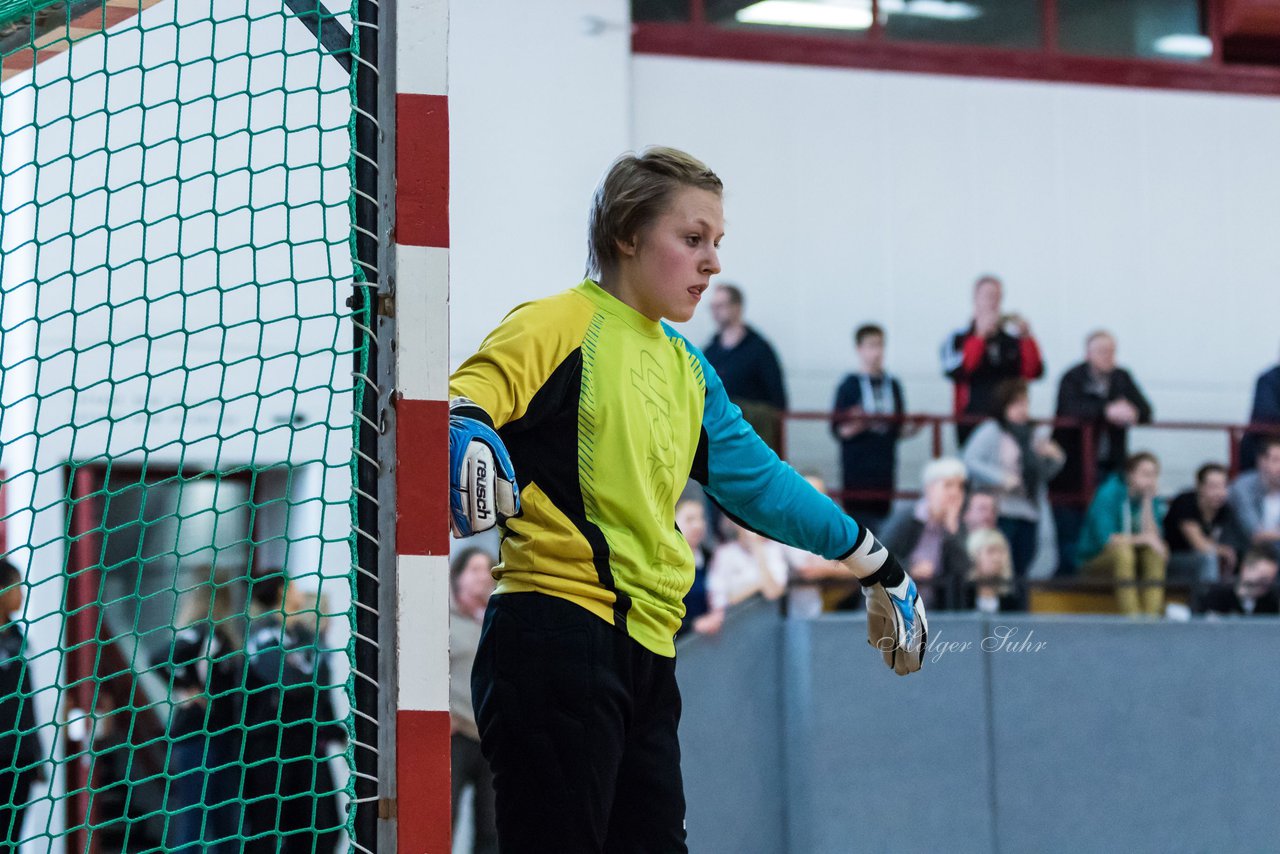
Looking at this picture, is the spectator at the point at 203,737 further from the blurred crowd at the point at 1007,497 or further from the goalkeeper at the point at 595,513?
the goalkeeper at the point at 595,513

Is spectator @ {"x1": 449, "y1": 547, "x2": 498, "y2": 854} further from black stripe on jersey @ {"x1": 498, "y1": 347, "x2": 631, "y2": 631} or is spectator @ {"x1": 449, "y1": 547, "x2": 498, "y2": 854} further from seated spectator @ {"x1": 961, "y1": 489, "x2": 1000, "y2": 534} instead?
black stripe on jersey @ {"x1": 498, "y1": 347, "x2": 631, "y2": 631}

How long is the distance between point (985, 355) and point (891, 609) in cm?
679

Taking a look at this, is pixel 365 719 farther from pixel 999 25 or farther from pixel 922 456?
pixel 999 25

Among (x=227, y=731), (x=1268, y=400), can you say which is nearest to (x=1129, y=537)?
(x=1268, y=400)

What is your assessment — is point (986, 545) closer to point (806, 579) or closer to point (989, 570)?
point (989, 570)

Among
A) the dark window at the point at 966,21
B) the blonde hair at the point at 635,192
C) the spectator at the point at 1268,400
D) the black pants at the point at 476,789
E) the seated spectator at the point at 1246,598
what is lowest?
the black pants at the point at 476,789

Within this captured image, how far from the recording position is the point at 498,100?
10.8 metres

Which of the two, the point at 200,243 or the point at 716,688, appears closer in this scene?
the point at 716,688

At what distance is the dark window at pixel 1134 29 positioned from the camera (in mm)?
12672

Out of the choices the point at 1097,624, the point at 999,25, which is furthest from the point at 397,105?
the point at 999,25

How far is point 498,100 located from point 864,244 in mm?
2828

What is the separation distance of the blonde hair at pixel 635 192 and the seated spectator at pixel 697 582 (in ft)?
14.8

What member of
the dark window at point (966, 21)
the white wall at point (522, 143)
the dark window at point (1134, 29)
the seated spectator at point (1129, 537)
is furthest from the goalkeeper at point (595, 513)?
the dark window at point (1134, 29)

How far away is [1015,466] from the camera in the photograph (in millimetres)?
8805
